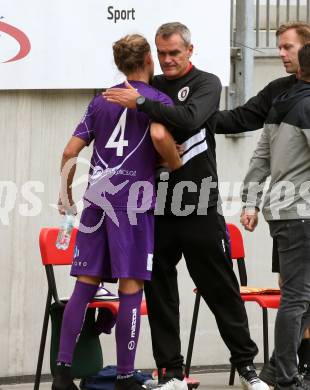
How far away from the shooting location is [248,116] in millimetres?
6582

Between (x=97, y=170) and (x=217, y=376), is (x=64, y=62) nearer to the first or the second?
(x=97, y=170)

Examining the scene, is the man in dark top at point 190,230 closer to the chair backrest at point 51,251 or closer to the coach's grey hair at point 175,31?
the coach's grey hair at point 175,31

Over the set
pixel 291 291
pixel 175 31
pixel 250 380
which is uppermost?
pixel 175 31

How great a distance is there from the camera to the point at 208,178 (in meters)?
5.88

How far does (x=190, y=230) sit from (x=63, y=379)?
107 cm

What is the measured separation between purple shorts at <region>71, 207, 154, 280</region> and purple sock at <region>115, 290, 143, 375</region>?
0.14 metres

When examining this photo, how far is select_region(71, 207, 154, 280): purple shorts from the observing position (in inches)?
224

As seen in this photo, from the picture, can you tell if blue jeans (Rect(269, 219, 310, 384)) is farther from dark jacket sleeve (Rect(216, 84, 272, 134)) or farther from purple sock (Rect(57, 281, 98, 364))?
purple sock (Rect(57, 281, 98, 364))

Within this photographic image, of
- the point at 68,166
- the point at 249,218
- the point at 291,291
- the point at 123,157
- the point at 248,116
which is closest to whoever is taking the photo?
the point at 123,157

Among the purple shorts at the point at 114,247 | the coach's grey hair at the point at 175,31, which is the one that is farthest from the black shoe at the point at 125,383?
the coach's grey hair at the point at 175,31

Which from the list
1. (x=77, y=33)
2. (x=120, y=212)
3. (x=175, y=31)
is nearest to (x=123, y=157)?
(x=120, y=212)

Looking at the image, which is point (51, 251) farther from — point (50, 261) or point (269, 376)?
point (269, 376)

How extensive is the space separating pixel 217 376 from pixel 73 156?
2496 millimetres

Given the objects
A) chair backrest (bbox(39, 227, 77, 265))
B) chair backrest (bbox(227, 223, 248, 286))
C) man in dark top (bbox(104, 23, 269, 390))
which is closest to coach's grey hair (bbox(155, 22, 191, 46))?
man in dark top (bbox(104, 23, 269, 390))
